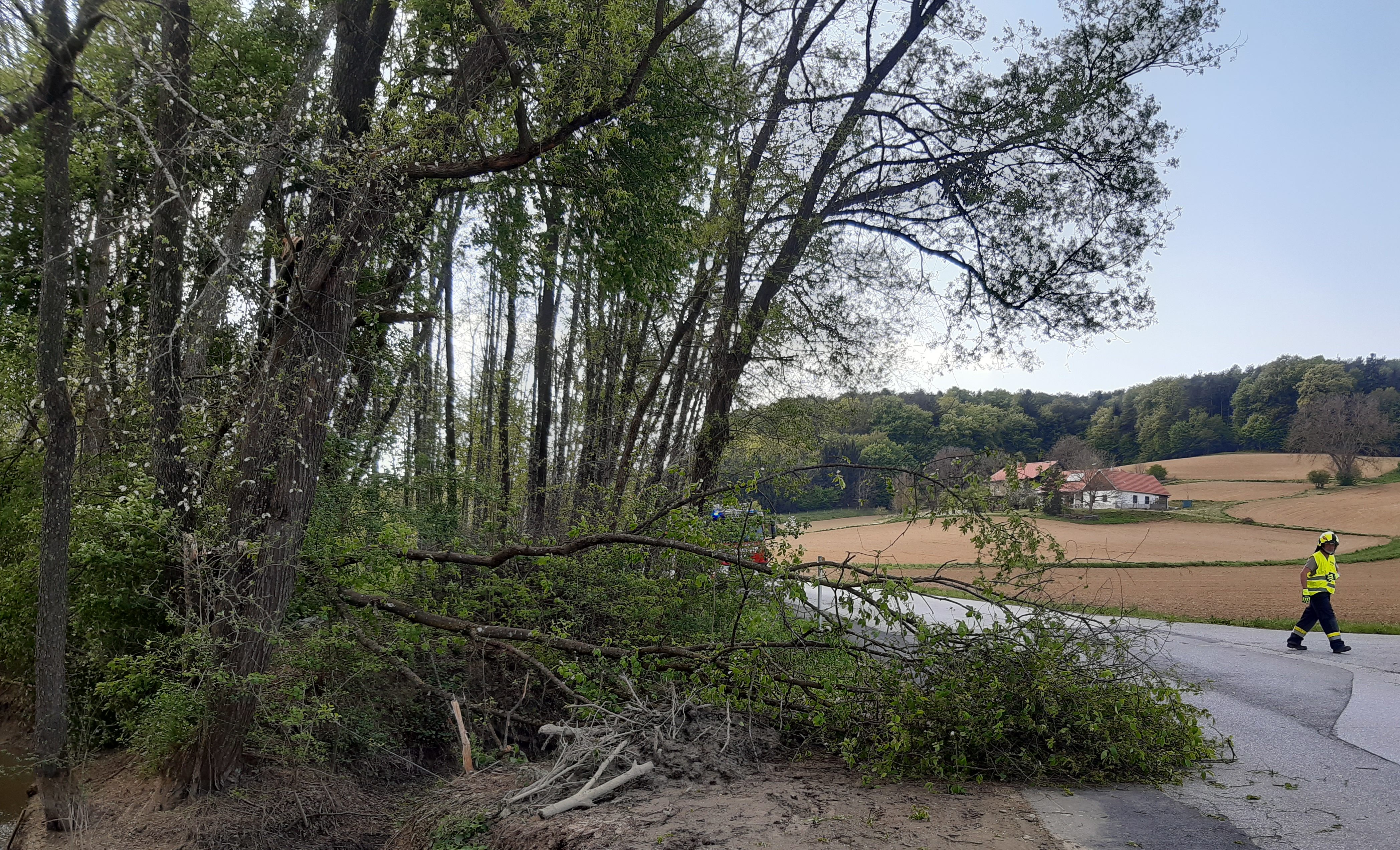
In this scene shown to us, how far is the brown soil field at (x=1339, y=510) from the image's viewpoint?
29484mm

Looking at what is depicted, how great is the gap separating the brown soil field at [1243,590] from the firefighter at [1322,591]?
7.16 ft

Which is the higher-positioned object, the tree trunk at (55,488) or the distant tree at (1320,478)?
the tree trunk at (55,488)

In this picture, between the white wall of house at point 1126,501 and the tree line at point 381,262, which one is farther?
the white wall of house at point 1126,501

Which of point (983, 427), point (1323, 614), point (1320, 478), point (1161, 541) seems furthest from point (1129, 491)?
point (1323, 614)

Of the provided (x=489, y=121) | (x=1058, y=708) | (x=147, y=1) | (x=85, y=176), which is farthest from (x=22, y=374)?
(x=1058, y=708)

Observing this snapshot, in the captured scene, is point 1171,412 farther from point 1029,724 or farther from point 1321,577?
point 1029,724

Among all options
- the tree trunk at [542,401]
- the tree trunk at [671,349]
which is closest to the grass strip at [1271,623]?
the tree trunk at [671,349]

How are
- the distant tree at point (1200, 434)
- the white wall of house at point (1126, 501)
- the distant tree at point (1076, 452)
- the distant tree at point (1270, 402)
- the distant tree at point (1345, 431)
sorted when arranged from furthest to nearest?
the distant tree at point (1200, 434) → the distant tree at point (1270, 402) → the distant tree at point (1345, 431) → the distant tree at point (1076, 452) → the white wall of house at point (1126, 501)

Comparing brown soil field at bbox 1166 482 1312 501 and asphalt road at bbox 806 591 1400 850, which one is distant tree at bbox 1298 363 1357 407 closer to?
brown soil field at bbox 1166 482 1312 501

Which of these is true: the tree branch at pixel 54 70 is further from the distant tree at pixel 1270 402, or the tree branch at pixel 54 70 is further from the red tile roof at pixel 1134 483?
the distant tree at pixel 1270 402

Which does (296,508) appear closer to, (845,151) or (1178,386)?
(845,151)

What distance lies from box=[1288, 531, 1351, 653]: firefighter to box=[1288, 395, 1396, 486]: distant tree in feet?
117

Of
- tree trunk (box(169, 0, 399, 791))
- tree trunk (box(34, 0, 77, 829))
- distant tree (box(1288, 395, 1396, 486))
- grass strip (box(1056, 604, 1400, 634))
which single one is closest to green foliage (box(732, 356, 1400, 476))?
distant tree (box(1288, 395, 1396, 486))

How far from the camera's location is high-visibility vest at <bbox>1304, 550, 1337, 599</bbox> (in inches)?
384
